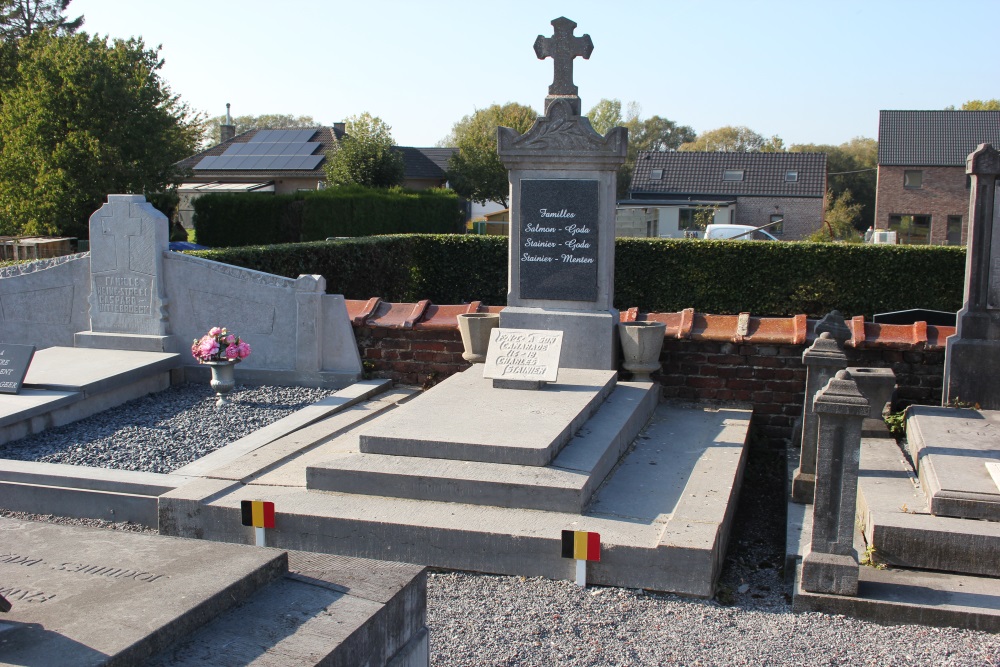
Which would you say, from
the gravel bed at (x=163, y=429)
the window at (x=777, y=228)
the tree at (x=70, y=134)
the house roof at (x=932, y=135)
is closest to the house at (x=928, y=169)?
the house roof at (x=932, y=135)

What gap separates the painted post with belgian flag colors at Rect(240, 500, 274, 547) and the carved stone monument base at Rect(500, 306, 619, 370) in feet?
11.2

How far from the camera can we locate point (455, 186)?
43156 mm

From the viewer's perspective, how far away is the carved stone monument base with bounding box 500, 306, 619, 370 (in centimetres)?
784

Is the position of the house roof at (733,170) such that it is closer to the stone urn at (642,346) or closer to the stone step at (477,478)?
the stone urn at (642,346)

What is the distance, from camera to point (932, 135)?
45281 mm

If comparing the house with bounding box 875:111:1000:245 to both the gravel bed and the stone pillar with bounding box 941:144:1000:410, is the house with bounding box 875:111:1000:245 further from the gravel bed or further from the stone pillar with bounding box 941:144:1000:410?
the gravel bed

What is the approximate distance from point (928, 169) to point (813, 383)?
43942mm

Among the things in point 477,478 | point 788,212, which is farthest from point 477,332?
point 788,212

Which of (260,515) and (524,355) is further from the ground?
(524,355)

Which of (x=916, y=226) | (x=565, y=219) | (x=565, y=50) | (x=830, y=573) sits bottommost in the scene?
(x=830, y=573)

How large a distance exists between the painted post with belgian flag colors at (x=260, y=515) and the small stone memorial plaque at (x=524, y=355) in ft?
8.05

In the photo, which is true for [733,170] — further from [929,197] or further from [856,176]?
[856,176]

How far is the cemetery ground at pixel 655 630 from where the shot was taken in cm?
403

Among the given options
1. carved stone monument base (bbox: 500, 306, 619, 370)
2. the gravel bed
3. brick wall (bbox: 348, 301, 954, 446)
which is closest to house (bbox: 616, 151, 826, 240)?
brick wall (bbox: 348, 301, 954, 446)
